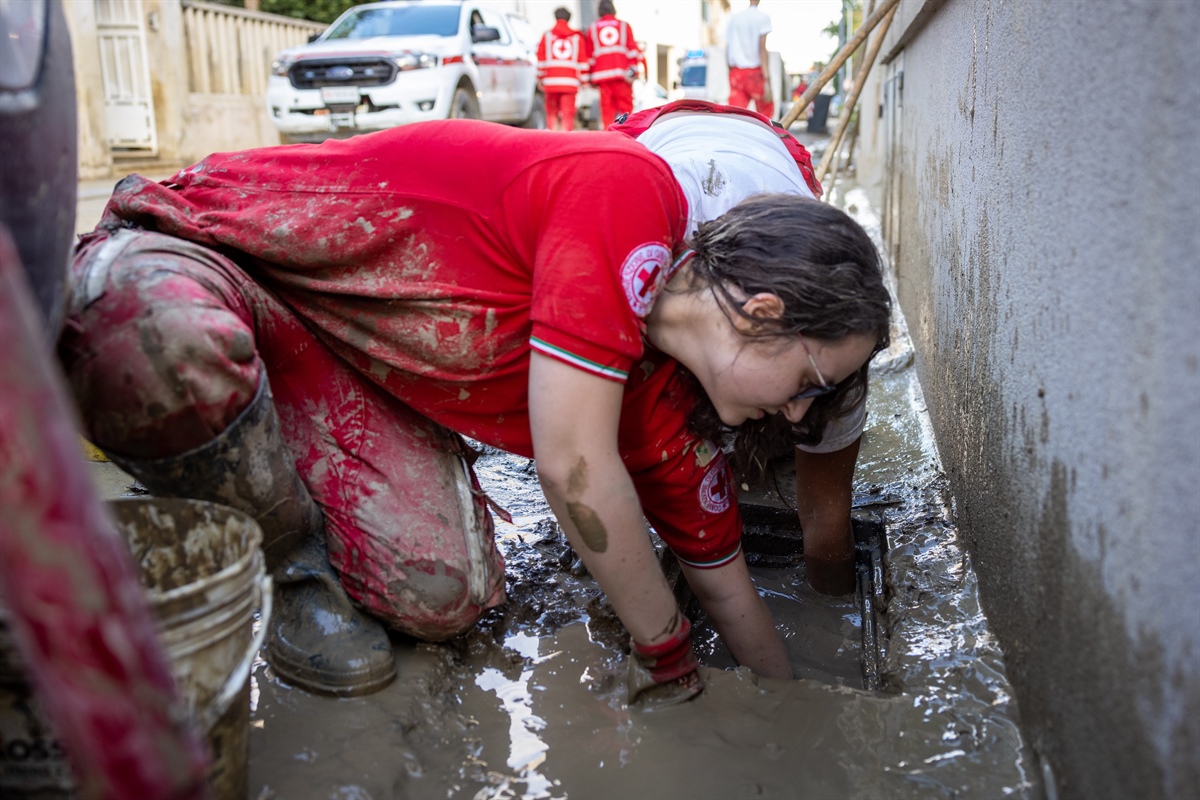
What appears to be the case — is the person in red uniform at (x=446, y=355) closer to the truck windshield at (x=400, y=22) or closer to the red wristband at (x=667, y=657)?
the red wristband at (x=667, y=657)

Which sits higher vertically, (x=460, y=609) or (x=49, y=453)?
(x=49, y=453)

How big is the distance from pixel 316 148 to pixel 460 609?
3.23ft

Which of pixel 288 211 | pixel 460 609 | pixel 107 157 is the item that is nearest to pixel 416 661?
pixel 460 609

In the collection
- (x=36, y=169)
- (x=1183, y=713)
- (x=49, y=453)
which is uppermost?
(x=36, y=169)

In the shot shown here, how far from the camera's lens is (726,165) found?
204 cm

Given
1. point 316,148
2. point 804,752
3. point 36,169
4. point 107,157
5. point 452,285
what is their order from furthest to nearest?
point 107,157 < point 316,148 < point 452,285 < point 804,752 < point 36,169

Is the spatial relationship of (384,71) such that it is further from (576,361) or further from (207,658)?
(207,658)

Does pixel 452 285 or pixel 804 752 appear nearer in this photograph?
pixel 804 752

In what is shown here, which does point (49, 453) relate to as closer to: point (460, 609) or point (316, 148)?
point (460, 609)

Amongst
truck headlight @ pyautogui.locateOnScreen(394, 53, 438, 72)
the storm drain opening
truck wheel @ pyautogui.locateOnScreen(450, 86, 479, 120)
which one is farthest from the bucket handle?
truck wheel @ pyautogui.locateOnScreen(450, 86, 479, 120)

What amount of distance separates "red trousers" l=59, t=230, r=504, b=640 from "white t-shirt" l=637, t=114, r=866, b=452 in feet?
2.54

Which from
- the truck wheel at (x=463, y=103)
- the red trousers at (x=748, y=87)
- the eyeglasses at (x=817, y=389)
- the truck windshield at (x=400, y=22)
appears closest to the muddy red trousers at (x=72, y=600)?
the eyeglasses at (x=817, y=389)

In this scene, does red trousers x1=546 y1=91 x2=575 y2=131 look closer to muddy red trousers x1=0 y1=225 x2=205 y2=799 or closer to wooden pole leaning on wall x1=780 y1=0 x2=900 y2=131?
wooden pole leaning on wall x1=780 y1=0 x2=900 y2=131

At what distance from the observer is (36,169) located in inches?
49.8
